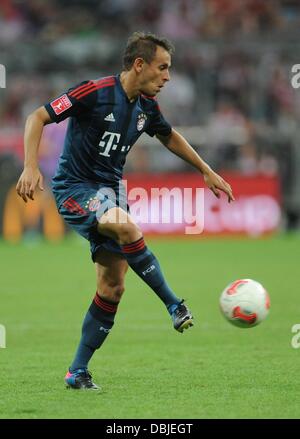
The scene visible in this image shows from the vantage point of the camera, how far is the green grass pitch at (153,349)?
571cm

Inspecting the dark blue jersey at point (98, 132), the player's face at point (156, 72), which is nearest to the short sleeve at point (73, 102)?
the dark blue jersey at point (98, 132)

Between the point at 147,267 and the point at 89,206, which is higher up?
the point at 89,206

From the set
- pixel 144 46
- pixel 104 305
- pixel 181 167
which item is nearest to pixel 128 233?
pixel 104 305

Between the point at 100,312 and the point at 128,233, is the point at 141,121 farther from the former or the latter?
the point at 100,312

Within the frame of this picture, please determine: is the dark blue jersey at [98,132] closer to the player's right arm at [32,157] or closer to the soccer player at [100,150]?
the soccer player at [100,150]

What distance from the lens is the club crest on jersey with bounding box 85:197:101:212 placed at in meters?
6.18

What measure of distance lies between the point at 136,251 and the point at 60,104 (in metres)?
1.05

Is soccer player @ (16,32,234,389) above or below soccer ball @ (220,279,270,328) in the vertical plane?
above

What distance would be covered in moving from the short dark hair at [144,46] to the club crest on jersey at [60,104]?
508mm

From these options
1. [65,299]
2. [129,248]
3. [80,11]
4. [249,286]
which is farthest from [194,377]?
[80,11]

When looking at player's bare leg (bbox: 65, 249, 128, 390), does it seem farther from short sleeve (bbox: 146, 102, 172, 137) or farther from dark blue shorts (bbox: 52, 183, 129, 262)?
short sleeve (bbox: 146, 102, 172, 137)

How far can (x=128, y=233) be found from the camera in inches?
235

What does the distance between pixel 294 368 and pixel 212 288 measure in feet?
17.1

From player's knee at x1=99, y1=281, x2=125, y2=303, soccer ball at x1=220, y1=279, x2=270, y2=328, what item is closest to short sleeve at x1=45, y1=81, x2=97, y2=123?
player's knee at x1=99, y1=281, x2=125, y2=303
